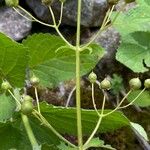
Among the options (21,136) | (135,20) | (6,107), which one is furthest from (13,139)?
(135,20)

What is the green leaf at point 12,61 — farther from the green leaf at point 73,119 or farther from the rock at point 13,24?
the rock at point 13,24

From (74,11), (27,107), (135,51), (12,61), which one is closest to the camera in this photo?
(27,107)

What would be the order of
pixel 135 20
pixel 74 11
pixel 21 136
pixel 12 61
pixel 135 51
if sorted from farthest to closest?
pixel 74 11 → pixel 135 51 → pixel 135 20 → pixel 21 136 → pixel 12 61

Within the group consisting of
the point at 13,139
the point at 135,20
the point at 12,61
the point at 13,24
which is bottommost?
the point at 13,139

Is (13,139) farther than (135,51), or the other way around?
(135,51)

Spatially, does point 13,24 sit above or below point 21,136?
above

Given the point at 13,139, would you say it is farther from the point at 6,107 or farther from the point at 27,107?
the point at 27,107

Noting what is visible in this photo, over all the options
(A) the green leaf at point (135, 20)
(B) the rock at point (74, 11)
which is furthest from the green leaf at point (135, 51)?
(B) the rock at point (74, 11)

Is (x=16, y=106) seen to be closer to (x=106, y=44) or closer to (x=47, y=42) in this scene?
(x=47, y=42)

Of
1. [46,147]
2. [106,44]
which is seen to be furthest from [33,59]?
[106,44]
